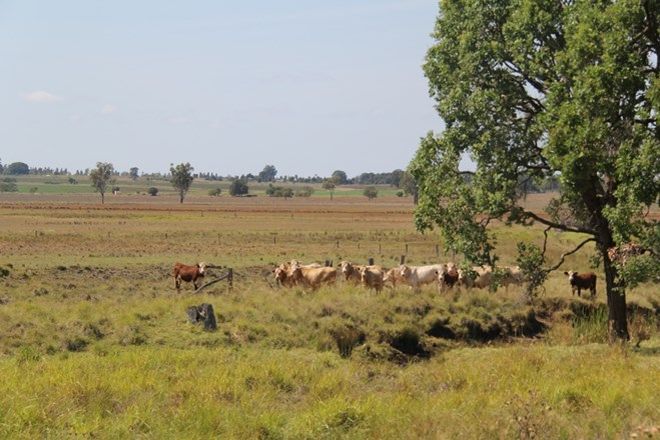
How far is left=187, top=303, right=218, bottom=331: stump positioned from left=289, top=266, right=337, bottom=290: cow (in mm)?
8534

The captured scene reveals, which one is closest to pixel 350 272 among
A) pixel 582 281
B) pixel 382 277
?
pixel 382 277

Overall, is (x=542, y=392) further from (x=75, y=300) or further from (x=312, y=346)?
(x=75, y=300)

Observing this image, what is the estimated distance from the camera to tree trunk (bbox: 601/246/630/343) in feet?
74.6

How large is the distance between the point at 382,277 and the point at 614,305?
410 inches

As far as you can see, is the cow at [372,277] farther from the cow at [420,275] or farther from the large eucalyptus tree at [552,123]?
the large eucalyptus tree at [552,123]

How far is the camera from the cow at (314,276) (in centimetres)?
3067

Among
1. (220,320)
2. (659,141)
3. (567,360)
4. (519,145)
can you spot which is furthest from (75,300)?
(659,141)

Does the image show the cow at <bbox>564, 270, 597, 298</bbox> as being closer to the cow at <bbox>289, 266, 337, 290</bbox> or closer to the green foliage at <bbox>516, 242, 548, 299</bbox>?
the green foliage at <bbox>516, 242, 548, 299</bbox>

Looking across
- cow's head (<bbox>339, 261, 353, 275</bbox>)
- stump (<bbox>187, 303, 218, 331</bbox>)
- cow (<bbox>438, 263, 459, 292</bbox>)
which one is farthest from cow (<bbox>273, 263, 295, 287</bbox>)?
stump (<bbox>187, 303, 218, 331</bbox>)

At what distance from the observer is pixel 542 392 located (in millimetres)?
12188

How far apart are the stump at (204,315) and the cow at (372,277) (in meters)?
9.75

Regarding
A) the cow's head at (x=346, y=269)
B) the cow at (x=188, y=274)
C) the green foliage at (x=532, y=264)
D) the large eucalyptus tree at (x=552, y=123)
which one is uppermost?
the large eucalyptus tree at (x=552, y=123)

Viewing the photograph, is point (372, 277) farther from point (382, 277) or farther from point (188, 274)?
point (188, 274)

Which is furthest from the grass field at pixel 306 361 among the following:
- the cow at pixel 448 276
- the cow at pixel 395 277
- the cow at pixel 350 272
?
the cow at pixel 395 277
